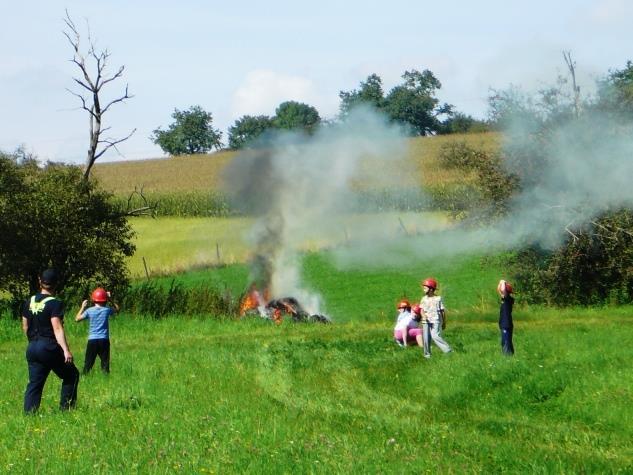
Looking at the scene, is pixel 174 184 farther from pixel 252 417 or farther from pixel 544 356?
pixel 252 417

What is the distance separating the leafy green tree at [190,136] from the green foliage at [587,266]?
68.4 metres

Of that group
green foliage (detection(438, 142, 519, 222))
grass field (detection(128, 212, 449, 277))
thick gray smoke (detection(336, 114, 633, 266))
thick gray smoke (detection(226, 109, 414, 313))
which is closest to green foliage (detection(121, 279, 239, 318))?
thick gray smoke (detection(226, 109, 414, 313))

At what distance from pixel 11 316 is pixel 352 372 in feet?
60.4

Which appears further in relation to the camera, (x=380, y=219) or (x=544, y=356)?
(x=380, y=219)

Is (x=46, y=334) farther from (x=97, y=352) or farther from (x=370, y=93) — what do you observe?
(x=370, y=93)

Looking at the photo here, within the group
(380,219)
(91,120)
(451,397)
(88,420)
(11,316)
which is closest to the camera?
(88,420)

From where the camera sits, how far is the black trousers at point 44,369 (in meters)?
13.7

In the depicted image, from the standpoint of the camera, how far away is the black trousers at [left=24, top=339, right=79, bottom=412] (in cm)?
1369

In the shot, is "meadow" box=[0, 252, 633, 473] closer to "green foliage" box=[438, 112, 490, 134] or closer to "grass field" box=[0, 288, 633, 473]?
"grass field" box=[0, 288, 633, 473]

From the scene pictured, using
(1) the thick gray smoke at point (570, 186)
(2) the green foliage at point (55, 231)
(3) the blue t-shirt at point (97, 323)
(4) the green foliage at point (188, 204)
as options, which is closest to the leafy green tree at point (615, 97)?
(1) the thick gray smoke at point (570, 186)

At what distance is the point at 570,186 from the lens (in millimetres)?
36500

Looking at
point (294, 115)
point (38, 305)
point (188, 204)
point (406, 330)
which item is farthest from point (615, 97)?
point (294, 115)

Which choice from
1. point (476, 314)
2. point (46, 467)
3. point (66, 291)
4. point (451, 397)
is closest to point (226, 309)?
point (66, 291)

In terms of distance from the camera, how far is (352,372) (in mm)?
19953
